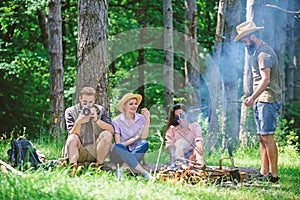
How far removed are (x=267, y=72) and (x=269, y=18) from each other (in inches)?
275

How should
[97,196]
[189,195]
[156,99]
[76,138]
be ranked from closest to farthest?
[97,196] → [189,195] → [76,138] → [156,99]

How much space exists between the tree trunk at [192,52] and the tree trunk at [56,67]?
10.5 ft

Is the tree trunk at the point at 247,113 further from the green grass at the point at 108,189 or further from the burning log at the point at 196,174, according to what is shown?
the burning log at the point at 196,174

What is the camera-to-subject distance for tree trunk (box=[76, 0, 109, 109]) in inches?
280

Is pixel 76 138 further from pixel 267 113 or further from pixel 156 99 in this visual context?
pixel 156 99

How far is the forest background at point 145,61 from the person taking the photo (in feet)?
34.3

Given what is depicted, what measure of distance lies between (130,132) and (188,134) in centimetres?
75

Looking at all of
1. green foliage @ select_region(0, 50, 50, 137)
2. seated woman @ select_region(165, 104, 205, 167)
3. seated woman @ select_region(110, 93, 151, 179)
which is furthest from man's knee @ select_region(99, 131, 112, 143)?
green foliage @ select_region(0, 50, 50, 137)

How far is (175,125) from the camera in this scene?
6.81 metres

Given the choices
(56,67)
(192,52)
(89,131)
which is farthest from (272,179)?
(192,52)

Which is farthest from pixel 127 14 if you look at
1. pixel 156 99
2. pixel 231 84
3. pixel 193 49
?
pixel 231 84

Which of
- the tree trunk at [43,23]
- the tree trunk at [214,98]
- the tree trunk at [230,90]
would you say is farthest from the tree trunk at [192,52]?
the tree trunk at [43,23]

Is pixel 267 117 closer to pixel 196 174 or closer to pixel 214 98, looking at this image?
pixel 196 174

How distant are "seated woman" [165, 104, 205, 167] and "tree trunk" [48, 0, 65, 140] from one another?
4.04 meters
